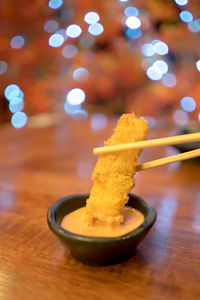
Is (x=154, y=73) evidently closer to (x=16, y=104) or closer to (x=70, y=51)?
(x=70, y=51)

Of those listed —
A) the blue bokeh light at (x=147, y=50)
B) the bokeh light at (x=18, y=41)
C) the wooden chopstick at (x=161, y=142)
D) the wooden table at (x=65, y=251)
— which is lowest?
the wooden table at (x=65, y=251)

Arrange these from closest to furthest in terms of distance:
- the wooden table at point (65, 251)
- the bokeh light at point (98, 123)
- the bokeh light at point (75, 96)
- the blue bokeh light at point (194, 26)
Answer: the wooden table at point (65, 251)
the bokeh light at point (98, 123)
the blue bokeh light at point (194, 26)
the bokeh light at point (75, 96)

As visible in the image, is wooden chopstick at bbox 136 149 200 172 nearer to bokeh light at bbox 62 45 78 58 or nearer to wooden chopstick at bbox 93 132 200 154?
Result: wooden chopstick at bbox 93 132 200 154

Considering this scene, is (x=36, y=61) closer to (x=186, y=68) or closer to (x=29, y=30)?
(x=29, y=30)

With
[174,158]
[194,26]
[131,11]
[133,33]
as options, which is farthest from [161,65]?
[174,158]

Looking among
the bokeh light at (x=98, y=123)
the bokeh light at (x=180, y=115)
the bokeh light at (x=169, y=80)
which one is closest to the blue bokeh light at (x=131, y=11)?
the bokeh light at (x=169, y=80)

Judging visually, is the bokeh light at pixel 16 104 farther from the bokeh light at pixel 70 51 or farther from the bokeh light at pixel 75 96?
the bokeh light at pixel 70 51
